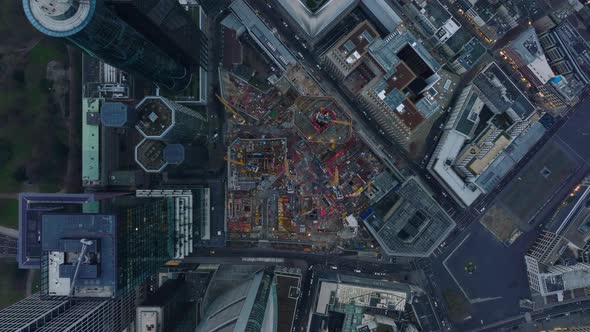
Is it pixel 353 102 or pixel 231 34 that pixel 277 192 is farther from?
pixel 231 34

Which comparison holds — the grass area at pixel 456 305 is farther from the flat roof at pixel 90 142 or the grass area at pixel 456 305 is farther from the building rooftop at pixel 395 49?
the flat roof at pixel 90 142

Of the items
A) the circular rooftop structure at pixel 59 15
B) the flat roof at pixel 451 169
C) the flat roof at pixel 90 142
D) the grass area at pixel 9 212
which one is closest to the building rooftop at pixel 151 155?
the flat roof at pixel 90 142

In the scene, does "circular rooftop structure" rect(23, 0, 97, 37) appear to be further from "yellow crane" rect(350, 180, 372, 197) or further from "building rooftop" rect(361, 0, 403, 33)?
"yellow crane" rect(350, 180, 372, 197)

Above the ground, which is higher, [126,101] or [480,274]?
[126,101]

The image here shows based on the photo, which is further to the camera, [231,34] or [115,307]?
[231,34]

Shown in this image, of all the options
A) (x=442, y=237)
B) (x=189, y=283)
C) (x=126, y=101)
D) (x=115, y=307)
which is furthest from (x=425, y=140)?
(x=115, y=307)

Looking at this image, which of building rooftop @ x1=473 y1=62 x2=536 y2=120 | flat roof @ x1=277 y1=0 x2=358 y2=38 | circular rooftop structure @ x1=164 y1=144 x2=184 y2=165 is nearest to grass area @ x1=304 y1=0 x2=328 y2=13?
flat roof @ x1=277 y1=0 x2=358 y2=38
